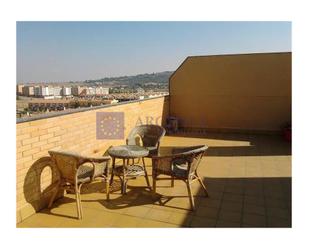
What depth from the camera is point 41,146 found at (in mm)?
3246

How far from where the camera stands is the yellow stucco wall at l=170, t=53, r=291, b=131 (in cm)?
840

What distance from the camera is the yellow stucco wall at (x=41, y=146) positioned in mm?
2963

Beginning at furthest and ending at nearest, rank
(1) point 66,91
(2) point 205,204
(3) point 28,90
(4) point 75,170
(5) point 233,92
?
(1) point 66,91
(3) point 28,90
(5) point 233,92
(2) point 205,204
(4) point 75,170

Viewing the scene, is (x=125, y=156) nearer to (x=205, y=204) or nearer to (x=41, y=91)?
(x=205, y=204)

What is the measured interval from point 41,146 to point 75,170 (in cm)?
56

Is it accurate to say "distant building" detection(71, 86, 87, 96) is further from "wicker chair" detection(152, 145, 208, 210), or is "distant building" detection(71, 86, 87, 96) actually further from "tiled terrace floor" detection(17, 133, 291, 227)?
"wicker chair" detection(152, 145, 208, 210)

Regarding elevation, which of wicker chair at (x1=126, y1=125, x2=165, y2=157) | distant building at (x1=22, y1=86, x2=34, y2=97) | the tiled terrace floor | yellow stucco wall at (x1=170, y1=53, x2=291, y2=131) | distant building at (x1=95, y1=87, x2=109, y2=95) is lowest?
the tiled terrace floor

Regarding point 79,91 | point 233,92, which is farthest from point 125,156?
point 79,91

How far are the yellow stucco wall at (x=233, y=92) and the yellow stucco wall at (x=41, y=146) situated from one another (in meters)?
5.15

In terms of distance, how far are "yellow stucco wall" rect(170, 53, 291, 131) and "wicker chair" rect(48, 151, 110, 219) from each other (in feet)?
20.6

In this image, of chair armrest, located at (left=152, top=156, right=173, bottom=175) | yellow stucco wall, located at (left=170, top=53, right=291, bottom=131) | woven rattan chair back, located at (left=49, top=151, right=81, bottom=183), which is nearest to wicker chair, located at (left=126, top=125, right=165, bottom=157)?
chair armrest, located at (left=152, top=156, right=173, bottom=175)

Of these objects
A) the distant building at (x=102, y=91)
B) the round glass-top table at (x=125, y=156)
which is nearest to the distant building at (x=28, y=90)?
the distant building at (x=102, y=91)
